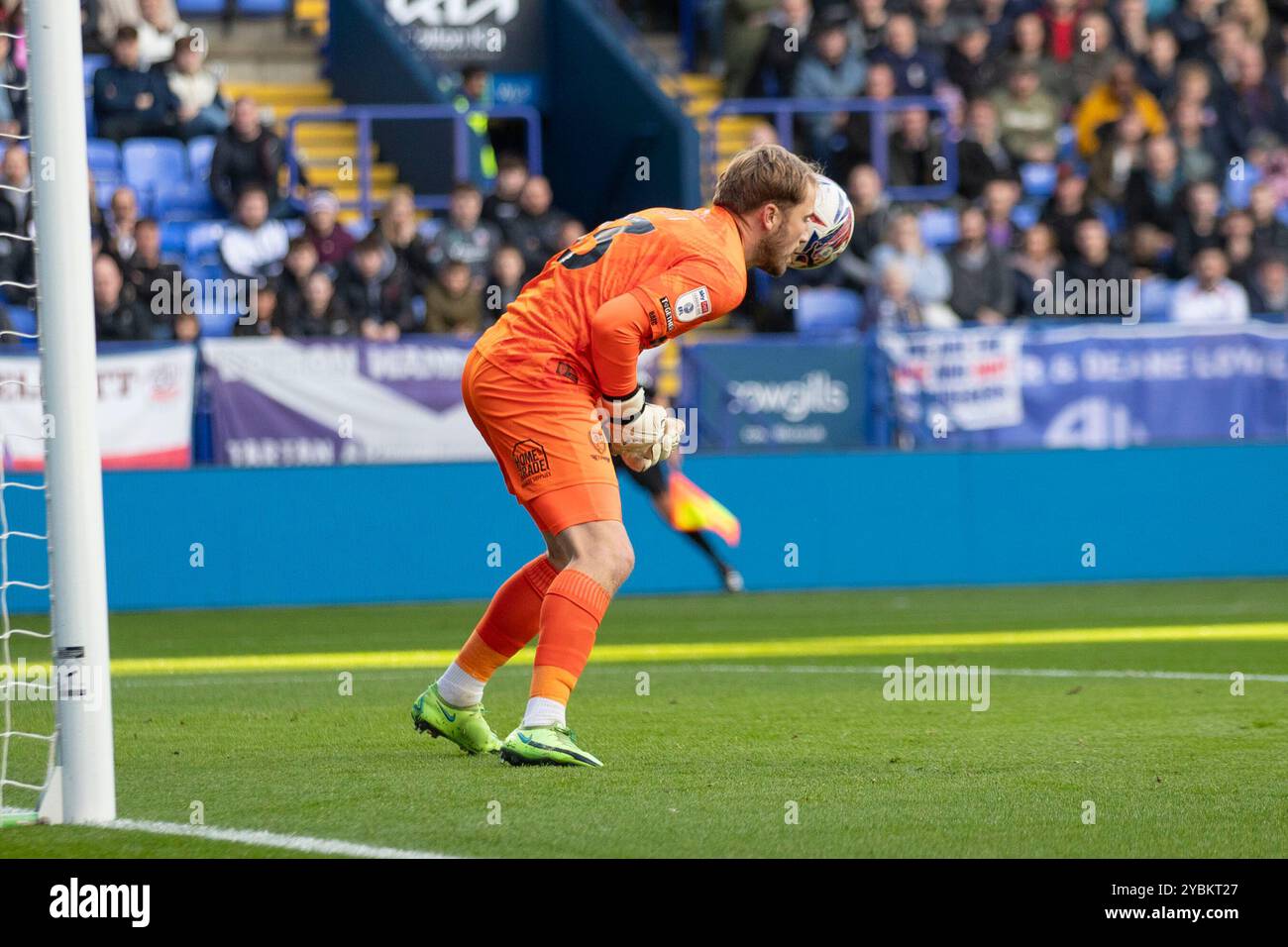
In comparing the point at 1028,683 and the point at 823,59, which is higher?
the point at 823,59

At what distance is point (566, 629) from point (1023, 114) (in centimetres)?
1566

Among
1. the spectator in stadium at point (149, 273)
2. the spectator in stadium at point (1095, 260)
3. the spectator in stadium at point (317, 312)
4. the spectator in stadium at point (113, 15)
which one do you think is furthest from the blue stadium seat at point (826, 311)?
the spectator in stadium at point (113, 15)

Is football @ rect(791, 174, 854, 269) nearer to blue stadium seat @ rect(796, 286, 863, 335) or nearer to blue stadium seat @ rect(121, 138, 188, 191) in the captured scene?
blue stadium seat @ rect(796, 286, 863, 335)

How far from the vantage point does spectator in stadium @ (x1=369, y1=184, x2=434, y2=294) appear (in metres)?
17.3

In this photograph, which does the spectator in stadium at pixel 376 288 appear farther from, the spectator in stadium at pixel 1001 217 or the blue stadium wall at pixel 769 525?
the spectator in stadium at pixel 1001 217

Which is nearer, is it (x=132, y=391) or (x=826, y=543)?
(x=132, y=391)

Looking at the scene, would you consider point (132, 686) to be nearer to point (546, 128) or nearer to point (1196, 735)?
point (1196, 735)

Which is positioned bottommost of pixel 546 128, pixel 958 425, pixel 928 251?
pixel 958 425

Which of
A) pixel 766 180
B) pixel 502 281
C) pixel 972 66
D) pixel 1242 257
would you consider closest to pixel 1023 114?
pixel 972 66

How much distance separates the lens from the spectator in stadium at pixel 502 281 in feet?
55.6

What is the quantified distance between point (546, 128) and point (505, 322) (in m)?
16.6
